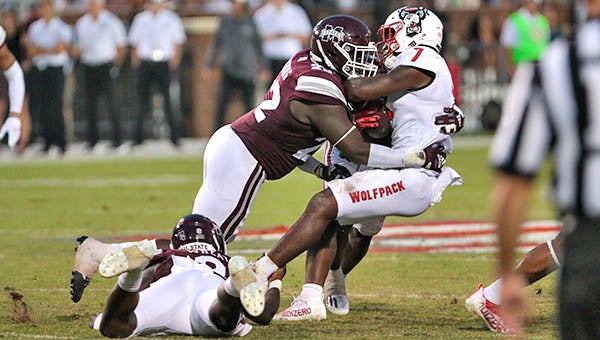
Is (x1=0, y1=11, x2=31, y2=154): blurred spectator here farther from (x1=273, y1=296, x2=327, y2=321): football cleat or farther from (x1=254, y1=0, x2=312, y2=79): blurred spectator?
(x1=273, y1=296, x2=327, y2=321): football cleat

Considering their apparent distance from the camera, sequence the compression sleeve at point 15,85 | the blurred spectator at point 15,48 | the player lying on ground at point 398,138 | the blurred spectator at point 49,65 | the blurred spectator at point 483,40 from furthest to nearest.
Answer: the blurred spectator at point 483,40 → the blurred spectator at point 15,48 → the blurred spectator at point 49,65 → the compression sleeve at point 15,85 → the player lying on ground at point 398,138

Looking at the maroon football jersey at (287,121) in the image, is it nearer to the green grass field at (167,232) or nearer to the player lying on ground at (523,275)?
the green grass field at (167,232)

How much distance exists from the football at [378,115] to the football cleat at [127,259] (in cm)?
156

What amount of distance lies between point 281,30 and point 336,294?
10.7 meters

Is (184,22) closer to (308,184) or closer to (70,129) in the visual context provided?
(70,129)

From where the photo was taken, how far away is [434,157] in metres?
6.20

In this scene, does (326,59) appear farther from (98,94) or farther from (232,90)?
(98,94)

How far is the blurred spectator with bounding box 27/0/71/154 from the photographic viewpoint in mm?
16969

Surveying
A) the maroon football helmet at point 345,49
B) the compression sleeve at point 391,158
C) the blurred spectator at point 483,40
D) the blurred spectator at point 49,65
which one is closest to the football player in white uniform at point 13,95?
the maroon football helmet at point 345,49

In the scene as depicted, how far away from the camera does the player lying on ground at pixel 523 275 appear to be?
5648 millimetres

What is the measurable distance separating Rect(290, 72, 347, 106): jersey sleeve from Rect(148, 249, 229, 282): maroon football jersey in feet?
3.04

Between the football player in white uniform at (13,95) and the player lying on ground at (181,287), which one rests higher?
the player lying on ground at (181,287)

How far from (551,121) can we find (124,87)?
674 inches

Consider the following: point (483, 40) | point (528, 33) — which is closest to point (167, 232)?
point (528, 33)
